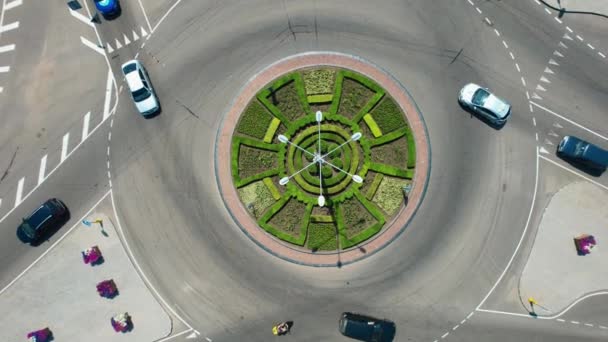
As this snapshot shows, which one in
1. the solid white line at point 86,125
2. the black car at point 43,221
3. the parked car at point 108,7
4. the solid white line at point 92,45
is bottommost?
the black car at point 43,221

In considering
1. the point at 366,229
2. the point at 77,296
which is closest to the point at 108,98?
the point at 77,296

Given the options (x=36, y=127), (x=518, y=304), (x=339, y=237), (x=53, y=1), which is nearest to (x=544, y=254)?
(x=518, y=304)

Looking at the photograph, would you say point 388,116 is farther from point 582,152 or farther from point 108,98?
point 108,98

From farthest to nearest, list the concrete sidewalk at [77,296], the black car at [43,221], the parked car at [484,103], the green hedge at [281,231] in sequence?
the concrete sidewalk at [77,296] < the green hedge at [281,231] < the black car at [43,221] < the parked car at [484,103]

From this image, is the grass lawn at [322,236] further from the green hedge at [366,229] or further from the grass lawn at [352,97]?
the grass lawn at [352,97]

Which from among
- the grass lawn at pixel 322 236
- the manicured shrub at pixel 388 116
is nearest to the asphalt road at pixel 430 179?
the grass lawn at pixel 322 236

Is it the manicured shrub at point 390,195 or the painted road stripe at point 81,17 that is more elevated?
the painted road stripe at point 81,17
